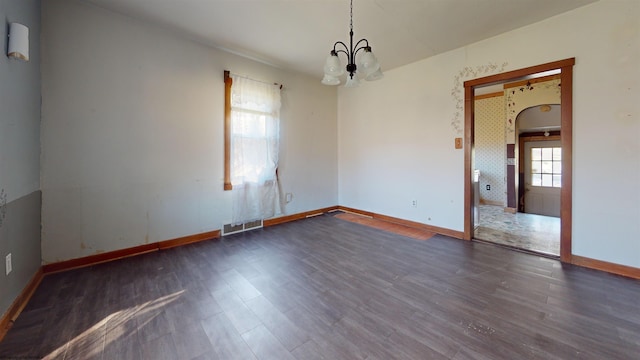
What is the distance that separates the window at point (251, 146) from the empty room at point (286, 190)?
0.11 feet

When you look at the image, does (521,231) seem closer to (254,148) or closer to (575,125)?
(575,125)

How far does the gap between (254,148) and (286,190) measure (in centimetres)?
101

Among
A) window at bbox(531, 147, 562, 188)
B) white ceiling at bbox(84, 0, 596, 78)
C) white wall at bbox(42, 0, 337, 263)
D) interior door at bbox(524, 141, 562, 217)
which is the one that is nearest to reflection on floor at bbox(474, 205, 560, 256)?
interior door at bbox(524, 141, 562, 217)

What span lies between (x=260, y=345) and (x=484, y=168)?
704cm

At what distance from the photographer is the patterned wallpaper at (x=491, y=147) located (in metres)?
6.06

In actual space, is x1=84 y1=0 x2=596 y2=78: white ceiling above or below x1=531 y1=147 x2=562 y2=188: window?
above

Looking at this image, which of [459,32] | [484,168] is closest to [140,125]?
[459,32]

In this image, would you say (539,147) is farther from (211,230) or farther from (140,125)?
(140,125)

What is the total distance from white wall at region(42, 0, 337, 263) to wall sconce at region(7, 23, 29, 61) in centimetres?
77

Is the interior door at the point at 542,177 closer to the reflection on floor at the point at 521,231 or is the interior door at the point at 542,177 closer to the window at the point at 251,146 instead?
the reflection on floor at the point at 521,231

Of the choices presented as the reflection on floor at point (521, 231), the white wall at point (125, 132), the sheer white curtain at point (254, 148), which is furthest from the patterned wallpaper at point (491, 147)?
the white wall at point (125, 132)

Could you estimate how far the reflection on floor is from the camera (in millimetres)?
3213

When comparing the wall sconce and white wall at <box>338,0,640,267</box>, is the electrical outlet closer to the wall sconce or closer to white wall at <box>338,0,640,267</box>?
the wall sconce

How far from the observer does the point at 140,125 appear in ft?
9.39
